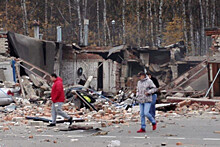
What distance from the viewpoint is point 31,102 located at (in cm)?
2536

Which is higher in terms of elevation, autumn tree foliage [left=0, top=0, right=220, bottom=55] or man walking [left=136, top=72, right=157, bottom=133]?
autumn tree foliage [left=0, top=0, right=220, bottom=55]

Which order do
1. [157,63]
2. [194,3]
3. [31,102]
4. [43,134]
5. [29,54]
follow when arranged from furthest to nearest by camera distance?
[194,3]
[157,63]
[29,54]
[31,102]
[43,134]

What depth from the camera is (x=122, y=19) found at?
53.8m

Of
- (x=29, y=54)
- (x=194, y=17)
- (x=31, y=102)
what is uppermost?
(x=194, y=17)

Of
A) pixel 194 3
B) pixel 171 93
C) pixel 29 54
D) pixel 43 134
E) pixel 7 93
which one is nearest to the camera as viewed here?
pixel 43 134

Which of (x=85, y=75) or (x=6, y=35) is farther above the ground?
(x=6, y=35)

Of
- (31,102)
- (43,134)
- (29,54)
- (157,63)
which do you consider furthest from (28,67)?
(43,134)

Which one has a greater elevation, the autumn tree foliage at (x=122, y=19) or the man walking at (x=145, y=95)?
the autumn tree foliage at (x=122, y=19)

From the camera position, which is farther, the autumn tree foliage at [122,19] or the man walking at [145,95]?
the autumn tree foliage at [122,19]

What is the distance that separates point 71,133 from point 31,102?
12.2m

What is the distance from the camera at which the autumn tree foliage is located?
52706 mm

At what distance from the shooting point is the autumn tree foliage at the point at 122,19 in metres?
52.7

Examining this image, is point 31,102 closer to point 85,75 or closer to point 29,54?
point 29,54

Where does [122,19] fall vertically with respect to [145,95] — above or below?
above
